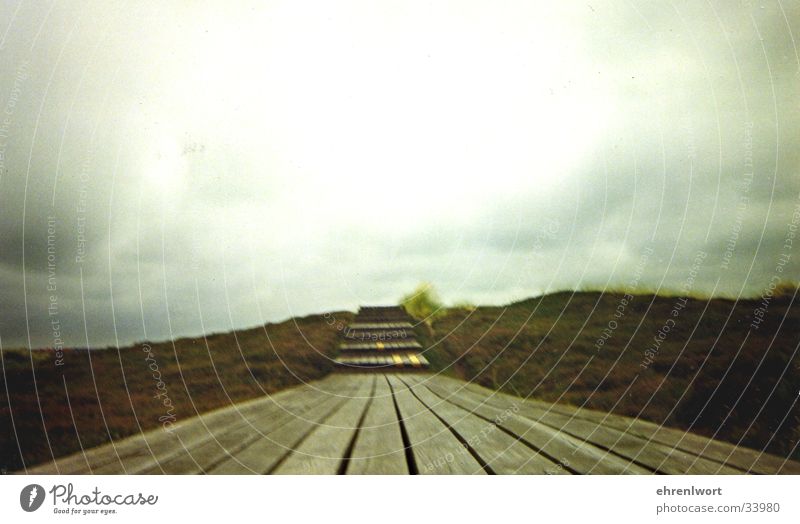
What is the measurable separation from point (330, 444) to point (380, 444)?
276 mm

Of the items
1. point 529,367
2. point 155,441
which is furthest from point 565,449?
point 155,441

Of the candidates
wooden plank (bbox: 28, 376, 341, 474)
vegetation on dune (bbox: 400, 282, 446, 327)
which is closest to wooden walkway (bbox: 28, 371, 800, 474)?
wooden plank (bbox: 28, 376, 341, 474)

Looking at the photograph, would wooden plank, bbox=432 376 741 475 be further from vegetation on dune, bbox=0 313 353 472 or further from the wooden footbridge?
vegetation on dune, bbox=0 313 353 472

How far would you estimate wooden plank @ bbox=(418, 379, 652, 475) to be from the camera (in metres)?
3.65

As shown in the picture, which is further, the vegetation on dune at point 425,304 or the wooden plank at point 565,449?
the vegetation on dune at point 425,304

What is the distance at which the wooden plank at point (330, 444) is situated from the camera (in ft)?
11.7

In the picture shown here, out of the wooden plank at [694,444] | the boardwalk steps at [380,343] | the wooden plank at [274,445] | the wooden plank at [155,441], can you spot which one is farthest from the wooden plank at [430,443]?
the wooden plank at [155,441]

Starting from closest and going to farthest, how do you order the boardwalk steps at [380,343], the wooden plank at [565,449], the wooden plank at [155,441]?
the wooden plank at [155,441]
the wooden plank at [565,449]
the boardwalk steps at [380,343]

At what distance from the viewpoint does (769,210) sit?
377cm

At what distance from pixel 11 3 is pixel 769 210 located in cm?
443

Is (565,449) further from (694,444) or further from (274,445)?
(274,445)

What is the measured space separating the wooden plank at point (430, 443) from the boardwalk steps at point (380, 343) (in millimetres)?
195

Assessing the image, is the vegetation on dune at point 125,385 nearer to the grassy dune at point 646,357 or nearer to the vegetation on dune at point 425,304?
the vegetation on dune at point 425,304

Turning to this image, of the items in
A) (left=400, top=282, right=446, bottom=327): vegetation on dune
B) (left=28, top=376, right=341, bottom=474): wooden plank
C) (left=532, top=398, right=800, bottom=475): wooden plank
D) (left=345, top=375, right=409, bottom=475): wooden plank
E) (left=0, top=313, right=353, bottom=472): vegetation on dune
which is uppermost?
(left=400, top=282, right=446, bottom=327): vegetation on dune
